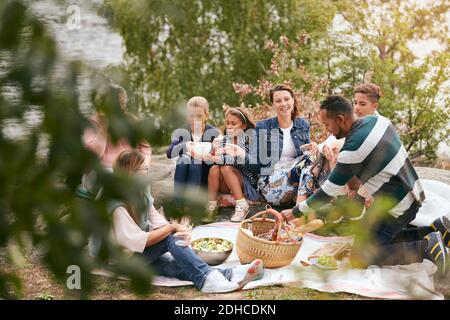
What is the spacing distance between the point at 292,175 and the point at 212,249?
923 millimetres

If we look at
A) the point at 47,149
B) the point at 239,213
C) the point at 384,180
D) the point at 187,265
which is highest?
the point at 47,149

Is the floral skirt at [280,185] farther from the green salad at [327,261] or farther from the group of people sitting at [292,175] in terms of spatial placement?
the green salad at [327,261]

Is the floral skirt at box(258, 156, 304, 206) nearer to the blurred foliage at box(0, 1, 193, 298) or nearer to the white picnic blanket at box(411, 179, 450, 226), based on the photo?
the white picnic blanket at box(411, 179, 450, 226)

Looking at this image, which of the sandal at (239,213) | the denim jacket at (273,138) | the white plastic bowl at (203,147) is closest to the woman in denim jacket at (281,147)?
the denim jacket at (273,138)

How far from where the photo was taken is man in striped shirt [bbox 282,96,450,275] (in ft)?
10.1

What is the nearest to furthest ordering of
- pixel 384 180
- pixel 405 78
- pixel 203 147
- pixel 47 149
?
pixel 47 149
pixel 384 180
pixel 203 147
pixel 405 78

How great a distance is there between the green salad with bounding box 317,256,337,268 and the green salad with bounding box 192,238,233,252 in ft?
1.84

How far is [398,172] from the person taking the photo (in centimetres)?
314

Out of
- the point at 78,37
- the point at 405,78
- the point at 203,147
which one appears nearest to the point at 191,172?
the point at 203,147

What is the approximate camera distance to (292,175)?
409 centimetres

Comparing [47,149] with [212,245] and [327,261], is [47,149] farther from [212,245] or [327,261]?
[212,245]

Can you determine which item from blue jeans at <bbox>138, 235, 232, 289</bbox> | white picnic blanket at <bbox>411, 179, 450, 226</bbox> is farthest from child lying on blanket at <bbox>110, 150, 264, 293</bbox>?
white picnic blanket at <bbox>411, 179, 450, 226</bbox>
